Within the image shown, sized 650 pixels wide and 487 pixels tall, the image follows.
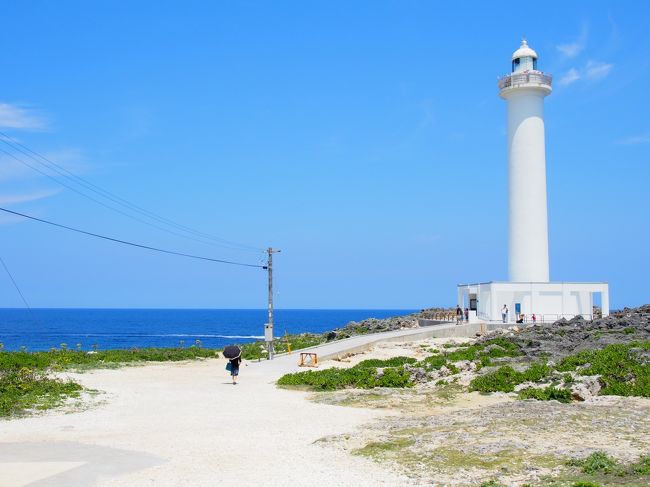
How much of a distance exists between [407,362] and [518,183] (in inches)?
949

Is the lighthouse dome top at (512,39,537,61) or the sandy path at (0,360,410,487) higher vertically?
the lighthouse dome top at (512,39,537,61)

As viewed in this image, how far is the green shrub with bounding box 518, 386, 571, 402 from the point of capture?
17969 millimetres

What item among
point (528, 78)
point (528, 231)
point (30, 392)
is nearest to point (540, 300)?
point (528, 231)

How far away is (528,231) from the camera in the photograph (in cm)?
4734

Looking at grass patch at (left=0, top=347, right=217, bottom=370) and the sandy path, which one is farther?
grass patch at (left=0, top=347, right=217, bottom=370)

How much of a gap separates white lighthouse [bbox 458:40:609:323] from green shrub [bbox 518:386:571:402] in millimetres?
26887

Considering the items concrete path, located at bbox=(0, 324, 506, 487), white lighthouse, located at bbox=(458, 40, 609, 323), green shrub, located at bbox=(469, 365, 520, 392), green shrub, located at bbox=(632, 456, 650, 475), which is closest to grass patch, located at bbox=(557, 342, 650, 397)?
green shrub, located at bbox=(469, 365, 520, 392)

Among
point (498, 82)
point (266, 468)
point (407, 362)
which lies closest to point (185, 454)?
point (266, 468)

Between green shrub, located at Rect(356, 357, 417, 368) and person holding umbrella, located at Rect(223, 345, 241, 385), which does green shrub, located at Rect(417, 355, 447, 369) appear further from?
person holding umbrella, located at Rect(223, 345, 241, 385)

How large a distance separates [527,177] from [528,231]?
370cm

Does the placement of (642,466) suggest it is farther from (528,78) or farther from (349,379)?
(528,78)

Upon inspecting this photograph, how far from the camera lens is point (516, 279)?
4759 cm

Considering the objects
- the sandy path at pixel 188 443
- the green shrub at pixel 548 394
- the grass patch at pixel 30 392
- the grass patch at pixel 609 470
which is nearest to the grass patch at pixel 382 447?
the sandy path at pixel 188 443

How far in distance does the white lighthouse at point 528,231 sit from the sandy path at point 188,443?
2837 centimetres
